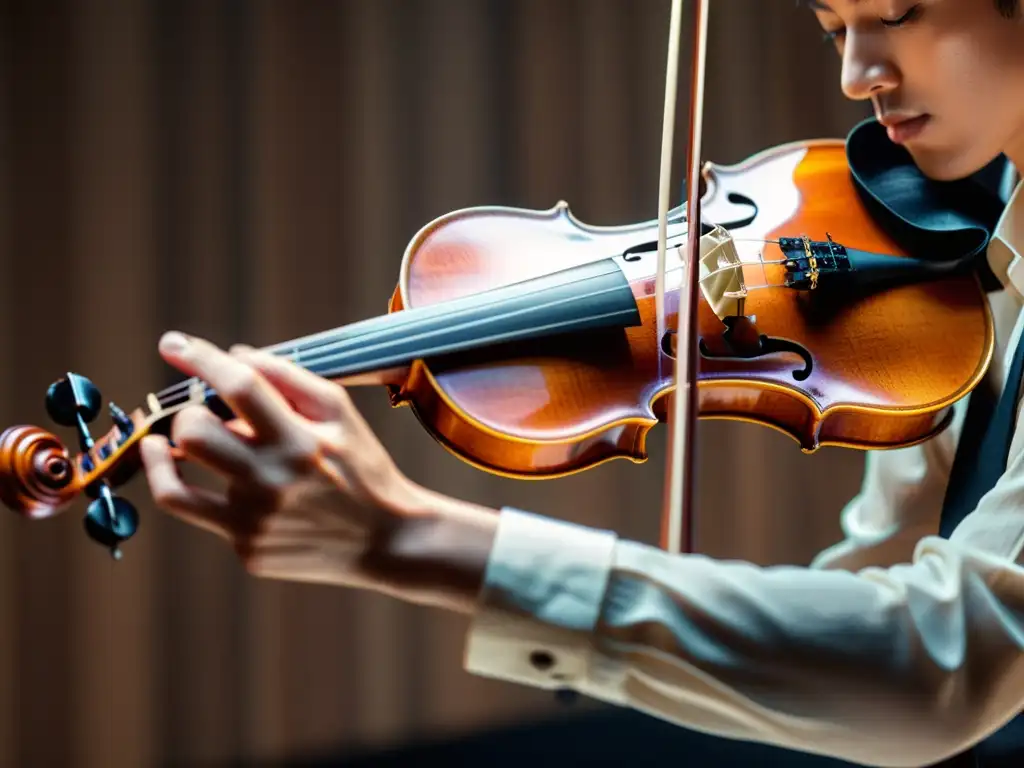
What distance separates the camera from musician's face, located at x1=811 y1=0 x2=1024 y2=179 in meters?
0.70

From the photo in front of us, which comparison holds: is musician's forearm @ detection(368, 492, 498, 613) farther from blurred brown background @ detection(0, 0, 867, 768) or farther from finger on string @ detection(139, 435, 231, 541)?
blurred brown background @ detection(0, 0, 867, 768)

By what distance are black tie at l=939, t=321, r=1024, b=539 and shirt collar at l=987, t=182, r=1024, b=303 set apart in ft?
0.27

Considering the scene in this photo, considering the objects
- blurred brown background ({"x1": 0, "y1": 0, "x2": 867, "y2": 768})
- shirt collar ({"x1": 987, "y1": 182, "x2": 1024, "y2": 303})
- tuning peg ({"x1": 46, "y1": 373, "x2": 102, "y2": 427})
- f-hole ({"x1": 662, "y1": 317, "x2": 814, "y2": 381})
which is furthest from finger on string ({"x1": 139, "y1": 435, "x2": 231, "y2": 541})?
blurred brown background ({"x1": 0, "y1": 0, "x2": 867, "y2": 768})

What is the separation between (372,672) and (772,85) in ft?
5.13

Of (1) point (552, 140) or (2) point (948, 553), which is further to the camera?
(1) point (552, 140)

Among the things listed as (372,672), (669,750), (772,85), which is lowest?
(669,750)

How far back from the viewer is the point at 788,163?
0.90m

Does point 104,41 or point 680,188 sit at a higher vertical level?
point 104,41

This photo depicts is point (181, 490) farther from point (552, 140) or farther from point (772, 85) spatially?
point (772, 85)

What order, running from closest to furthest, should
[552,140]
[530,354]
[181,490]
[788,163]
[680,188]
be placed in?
[181,490] → [530,354] → [680,188] → [788,163] → [552,140]

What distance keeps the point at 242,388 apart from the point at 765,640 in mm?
307

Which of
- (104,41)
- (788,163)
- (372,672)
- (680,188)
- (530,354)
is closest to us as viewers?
(530,354)

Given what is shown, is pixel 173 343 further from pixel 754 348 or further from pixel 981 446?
pixel 981 446

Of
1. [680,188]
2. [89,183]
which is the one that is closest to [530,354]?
[680,188]
